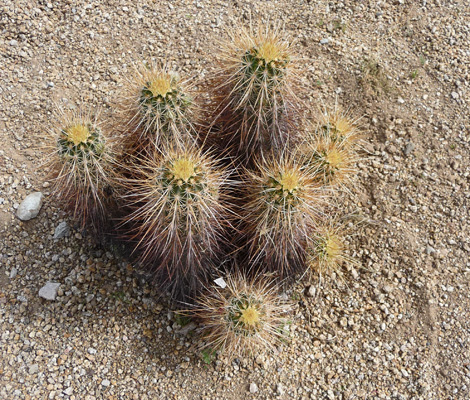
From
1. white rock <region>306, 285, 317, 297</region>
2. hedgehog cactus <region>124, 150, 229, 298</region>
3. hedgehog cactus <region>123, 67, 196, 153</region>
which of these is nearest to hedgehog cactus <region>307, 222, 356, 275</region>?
white rock <region>306, 285, 317, 297</region>

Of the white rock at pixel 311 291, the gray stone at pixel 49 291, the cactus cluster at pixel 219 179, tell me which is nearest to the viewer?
the cactus cluster at pixel 219 179

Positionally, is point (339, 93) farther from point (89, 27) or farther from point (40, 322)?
A: point (40, 322)

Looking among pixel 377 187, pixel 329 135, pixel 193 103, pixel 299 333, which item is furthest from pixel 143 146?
pixel 377 187

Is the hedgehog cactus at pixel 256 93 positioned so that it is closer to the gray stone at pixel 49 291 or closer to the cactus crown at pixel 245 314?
the cactus crown at pixel 245 314

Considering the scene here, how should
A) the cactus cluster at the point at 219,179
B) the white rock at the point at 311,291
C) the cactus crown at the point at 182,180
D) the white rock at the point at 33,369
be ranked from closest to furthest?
1. the cactus crown at the point at 182,180
2. the cactus cluster at the point at 219,179
3. the white rock at the point at 33,369
4. the white rock at the point at 311,291

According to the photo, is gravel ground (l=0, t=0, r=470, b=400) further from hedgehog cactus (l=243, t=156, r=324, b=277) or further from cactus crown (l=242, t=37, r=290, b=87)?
cactus crown (l=242, t=37, r=290, b=87)

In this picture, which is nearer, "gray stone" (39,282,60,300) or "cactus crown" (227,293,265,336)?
"cactus crown" (227,293,265,336)

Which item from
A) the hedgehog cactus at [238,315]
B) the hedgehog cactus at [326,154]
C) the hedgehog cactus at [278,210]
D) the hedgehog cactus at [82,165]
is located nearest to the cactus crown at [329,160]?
the hedgehog cactus at [326,154]

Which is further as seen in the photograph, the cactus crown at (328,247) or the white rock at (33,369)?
the cactus crown at (328,247)
